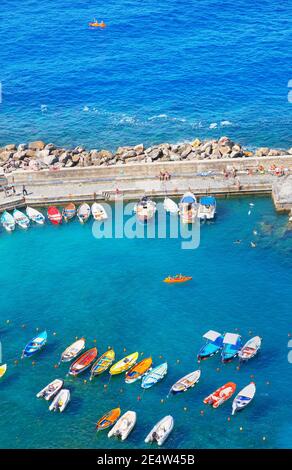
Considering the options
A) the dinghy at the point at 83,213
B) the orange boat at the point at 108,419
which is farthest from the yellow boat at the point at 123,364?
the dinghy at the point at 83,213

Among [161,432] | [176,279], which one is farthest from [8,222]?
[161,432]

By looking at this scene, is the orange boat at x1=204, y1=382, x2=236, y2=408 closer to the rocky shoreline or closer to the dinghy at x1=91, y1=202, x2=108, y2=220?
the dinghy at x1=91, y1=202, x2=108, y2=220

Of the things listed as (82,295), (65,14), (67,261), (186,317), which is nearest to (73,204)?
(67,261)

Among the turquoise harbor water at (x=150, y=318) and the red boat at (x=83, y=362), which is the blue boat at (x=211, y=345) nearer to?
the turquoise harbor water at (x=150, y=318)

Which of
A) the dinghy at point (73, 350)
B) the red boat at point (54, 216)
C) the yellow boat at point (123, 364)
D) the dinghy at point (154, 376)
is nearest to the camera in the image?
the dinghy at point (154, 376)

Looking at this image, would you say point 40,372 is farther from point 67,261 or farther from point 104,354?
point 67,261

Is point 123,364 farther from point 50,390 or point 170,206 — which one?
point 170,206
